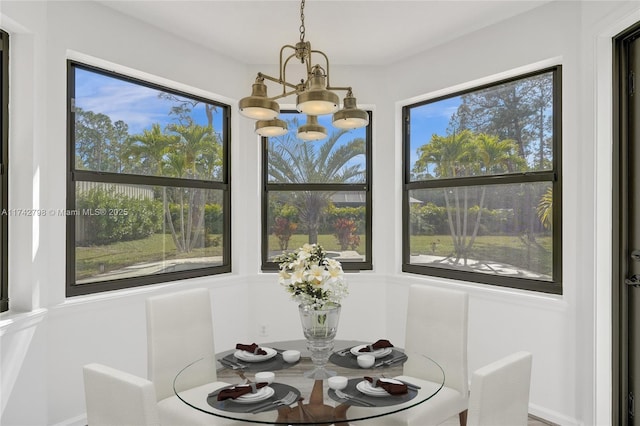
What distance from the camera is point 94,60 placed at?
2.99 m

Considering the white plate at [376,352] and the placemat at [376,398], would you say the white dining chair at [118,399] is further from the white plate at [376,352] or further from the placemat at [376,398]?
the white plate at [376,352]

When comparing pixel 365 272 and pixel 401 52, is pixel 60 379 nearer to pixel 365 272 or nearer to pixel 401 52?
pixel 365 272

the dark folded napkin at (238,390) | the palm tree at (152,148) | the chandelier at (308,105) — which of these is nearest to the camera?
the dark folded napkin at (238,390)

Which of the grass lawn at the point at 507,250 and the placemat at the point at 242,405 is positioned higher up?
the grass lawn at the point at 507,250

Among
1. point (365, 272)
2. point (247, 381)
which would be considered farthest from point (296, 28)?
point (247, 381)

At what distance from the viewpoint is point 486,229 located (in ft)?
11.5

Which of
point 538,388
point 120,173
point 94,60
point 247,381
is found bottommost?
point 538,388

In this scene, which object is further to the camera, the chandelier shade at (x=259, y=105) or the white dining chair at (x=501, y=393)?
the chandelier shade at (x=259, y=105)

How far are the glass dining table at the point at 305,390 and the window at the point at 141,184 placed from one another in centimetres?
143

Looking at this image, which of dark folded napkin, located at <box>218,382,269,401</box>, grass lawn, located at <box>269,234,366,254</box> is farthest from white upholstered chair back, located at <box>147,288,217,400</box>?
grass lawn, located at <box>269,234,366,254</box>

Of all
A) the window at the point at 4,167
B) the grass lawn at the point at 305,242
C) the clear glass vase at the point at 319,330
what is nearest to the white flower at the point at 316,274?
the clear glass vase at the point at 319,330

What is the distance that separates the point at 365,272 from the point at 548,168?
176 cm

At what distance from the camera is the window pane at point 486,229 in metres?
3.18

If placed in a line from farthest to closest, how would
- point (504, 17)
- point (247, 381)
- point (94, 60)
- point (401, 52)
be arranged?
point (401, 52)
point (504, 17)
point (94, 60)
point (247, 381)
